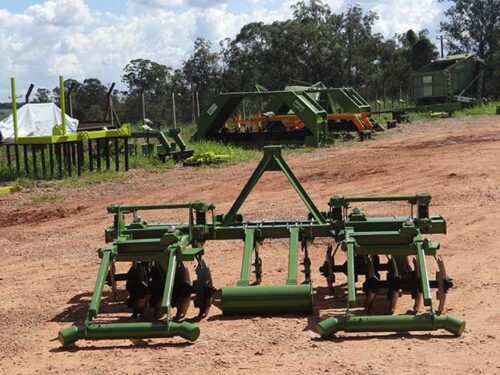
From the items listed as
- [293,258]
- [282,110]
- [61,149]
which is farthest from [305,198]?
[282,110]

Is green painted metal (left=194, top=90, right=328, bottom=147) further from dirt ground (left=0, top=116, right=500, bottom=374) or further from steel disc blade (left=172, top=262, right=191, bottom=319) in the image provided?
steel disc blade (left=172, top=262, right=191, bottom=319)

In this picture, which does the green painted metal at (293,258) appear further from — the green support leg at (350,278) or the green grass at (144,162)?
the green grass at (144,162)

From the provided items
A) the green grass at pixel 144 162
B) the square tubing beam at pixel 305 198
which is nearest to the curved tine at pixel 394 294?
the square tubing beam at pixel 305 198

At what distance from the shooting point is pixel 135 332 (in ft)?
15.7

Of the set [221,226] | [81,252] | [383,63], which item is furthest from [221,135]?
Answer: [383,63]

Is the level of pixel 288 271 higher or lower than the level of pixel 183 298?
higher

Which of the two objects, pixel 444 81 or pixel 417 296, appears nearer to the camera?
pixel 417 296

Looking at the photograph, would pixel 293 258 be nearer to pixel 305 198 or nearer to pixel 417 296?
pixel 305 198

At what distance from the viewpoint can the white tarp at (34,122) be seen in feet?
55.1

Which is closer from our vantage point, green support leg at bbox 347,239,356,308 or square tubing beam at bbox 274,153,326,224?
green support leg at bbox 347,239,356,308

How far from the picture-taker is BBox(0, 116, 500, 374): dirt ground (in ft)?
14.8

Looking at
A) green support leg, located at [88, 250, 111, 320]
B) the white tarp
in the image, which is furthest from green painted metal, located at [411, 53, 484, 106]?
green support leg, located at [88, 250, 111, 320]

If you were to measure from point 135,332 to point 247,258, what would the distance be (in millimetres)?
1082

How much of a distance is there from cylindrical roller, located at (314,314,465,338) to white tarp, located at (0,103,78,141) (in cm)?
1278
